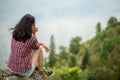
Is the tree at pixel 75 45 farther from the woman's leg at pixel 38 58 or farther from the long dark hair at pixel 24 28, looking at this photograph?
the long dark hair at pixel 24 28

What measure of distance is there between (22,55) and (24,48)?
0.17 meters

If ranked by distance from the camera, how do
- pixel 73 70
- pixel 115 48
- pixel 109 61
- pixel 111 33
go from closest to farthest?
pixel 73 70, pixel 109 61, pixel 115 48, pixel 111 33

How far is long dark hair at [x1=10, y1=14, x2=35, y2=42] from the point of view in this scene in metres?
9.77

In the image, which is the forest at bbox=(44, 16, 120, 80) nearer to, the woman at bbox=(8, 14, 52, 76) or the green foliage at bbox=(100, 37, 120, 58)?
the green foliage at bbox=(100, 37, 120, 58)

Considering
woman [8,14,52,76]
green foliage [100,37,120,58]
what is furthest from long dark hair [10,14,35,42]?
green foliage [100,37,120,58]

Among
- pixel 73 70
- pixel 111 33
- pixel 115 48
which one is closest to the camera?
pixel 73 70

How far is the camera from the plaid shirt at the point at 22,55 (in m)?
9.90

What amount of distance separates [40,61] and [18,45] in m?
0.67

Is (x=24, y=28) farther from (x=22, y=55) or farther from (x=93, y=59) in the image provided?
(x=93, y=59)

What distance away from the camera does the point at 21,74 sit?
32.4 ft

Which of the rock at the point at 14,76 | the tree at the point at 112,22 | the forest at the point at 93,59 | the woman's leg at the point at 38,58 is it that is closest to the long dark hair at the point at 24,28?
the woman's leg at the point at 38,58

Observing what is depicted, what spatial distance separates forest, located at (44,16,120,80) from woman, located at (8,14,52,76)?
3558 centimetres

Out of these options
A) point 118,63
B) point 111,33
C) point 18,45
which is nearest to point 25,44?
point 18,45

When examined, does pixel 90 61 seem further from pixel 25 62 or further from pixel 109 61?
pixel 25 62
